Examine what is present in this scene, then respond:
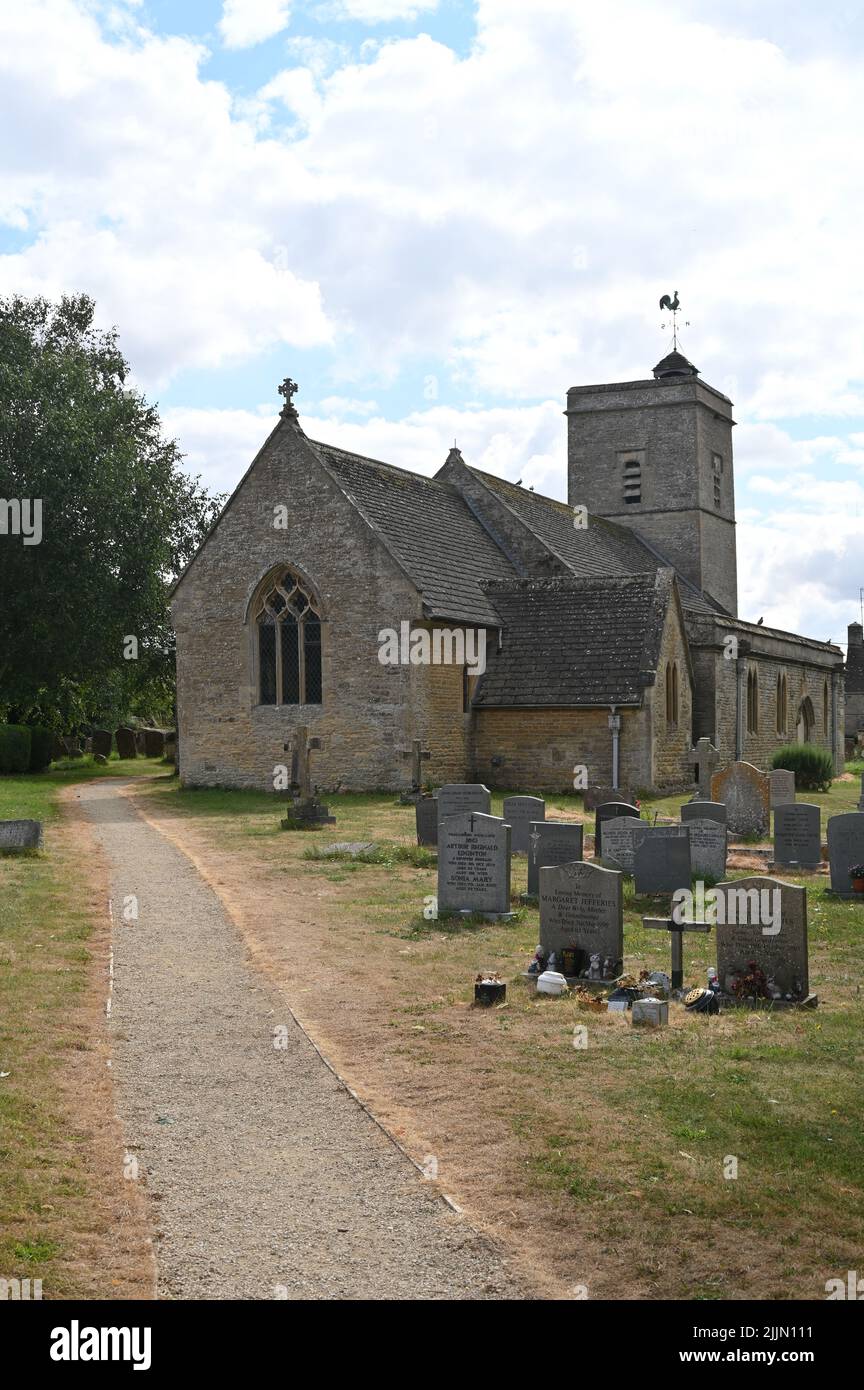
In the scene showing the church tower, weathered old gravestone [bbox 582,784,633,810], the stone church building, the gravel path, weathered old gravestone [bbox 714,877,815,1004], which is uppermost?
the church tower

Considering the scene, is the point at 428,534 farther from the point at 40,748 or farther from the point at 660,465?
the point at 660,465

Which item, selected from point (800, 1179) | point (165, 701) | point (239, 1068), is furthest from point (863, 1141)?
point (165, 701)

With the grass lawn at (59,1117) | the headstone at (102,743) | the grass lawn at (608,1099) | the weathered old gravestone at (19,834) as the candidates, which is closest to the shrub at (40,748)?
the headstone at (102,743)

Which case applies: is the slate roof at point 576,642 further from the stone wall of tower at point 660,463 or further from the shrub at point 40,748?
the stone wall of tower at point 660,463

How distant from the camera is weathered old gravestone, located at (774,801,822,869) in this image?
17.0 m

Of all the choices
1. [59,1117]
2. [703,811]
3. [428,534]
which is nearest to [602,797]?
[703,811]

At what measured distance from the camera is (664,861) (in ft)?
44.5

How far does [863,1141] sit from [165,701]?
43.9 meters

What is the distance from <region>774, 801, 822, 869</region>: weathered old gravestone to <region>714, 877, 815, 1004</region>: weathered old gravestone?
7640 mm

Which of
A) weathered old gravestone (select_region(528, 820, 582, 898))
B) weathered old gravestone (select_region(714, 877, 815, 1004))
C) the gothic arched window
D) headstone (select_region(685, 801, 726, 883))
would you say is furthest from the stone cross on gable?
weathered old gravestone (select_region(714, 877, 815, 1004))

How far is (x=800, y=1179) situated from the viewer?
6000 millimetres

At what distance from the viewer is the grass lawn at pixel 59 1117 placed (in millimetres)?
5184

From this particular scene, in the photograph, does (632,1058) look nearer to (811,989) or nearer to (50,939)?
(811,989)

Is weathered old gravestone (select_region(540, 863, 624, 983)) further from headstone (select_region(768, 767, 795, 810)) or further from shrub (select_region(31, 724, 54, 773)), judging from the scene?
shrub (select_region(31, 724, 54, 773))
